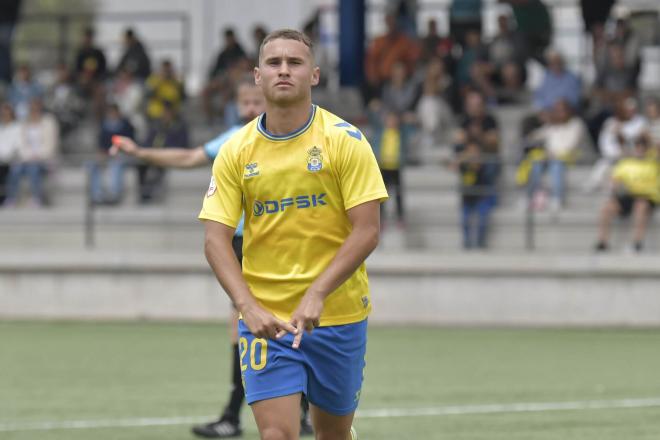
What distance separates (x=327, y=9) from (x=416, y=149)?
5.47 metres

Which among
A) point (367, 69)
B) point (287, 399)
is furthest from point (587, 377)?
point (367, 69)

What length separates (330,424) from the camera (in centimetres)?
614

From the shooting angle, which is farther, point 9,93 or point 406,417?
point 9,93

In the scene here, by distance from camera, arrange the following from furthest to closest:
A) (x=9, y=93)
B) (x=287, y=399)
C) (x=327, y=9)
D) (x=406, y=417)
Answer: (x=327, y=9), (x=9, y=93), (x=406, y=417), (x=287, y=399)

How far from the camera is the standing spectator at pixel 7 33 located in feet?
76.8

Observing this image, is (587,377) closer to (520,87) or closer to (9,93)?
(520,87)

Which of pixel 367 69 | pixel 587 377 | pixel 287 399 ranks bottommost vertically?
pixel 587 377

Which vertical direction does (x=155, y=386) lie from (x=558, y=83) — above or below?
below

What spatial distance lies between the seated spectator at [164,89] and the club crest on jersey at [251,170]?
15.5 meters

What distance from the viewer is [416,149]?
19578mm

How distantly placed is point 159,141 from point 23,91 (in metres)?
3.02

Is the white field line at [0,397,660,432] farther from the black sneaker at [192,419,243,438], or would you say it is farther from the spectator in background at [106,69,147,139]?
the spectator in background at [106,69,147,139]

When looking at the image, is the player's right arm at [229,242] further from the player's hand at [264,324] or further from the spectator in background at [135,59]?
the spectator in background at [135,59]

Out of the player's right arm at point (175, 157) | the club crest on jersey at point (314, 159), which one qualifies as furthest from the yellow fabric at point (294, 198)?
the player's right arm at point (175, 157)
